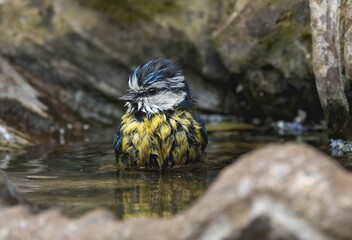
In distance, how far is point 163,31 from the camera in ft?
27.5

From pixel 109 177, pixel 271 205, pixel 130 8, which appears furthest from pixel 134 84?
pixel 271 205

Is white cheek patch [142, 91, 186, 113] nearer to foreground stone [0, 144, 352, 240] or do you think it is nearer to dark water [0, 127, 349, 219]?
dark water [0, 127, 349, 219]

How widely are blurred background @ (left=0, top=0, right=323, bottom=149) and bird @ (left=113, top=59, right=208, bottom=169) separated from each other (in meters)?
1.82

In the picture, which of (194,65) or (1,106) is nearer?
(1,106)

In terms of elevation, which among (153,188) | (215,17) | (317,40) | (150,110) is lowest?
(153,188)

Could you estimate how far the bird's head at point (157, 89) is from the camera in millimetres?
5930

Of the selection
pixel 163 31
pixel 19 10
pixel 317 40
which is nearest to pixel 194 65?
pixel 163 31

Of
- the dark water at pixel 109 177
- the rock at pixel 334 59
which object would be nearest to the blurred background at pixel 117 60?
the dark water at pixel 109 177

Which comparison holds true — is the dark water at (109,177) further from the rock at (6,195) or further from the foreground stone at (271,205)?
the foreground stone at (271,205)

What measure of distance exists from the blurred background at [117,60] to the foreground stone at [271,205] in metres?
4.98

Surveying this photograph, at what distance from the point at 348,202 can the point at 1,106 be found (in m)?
5.58

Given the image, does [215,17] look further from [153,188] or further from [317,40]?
[153,188]

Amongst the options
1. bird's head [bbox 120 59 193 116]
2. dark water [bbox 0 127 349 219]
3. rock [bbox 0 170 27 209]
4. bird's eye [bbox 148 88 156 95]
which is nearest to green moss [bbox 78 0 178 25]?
dark water [bbox 0 127 349 219]

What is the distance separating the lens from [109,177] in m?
5.12
